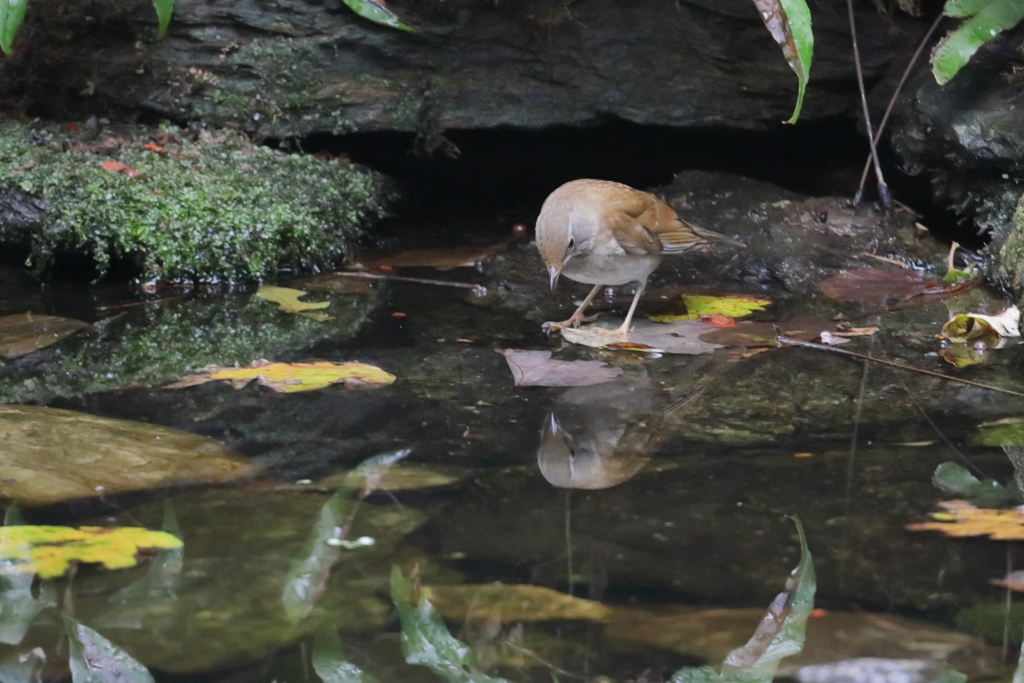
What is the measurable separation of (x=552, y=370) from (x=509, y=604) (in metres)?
1.79

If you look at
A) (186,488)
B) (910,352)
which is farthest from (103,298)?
(910,352)

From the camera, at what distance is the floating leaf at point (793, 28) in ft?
15.3

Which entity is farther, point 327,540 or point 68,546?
point 327,540

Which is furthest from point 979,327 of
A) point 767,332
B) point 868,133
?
point 868,133

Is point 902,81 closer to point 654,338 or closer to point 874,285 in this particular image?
point 874,285

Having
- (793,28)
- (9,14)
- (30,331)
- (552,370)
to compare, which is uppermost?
(793,28)

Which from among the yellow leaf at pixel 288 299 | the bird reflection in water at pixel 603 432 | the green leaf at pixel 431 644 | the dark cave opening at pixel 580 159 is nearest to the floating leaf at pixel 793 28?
the bird reflection in water at pixel 603 432

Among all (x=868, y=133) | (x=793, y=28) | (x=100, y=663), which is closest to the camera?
(x=100, y=663)

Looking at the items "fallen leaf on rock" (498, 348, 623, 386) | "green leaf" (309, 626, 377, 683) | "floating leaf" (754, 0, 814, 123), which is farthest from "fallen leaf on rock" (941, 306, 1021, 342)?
"green leaf" (309, 626, 377, 683)

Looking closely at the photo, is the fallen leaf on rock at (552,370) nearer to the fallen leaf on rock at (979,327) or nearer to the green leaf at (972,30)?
the fallen leaf on rock at (979,327)

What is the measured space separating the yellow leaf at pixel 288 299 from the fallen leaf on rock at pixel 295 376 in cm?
84

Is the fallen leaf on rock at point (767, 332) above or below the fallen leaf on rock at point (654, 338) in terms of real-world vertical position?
above

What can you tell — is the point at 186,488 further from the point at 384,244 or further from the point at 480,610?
the point at 384,244

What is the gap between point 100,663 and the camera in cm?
182
